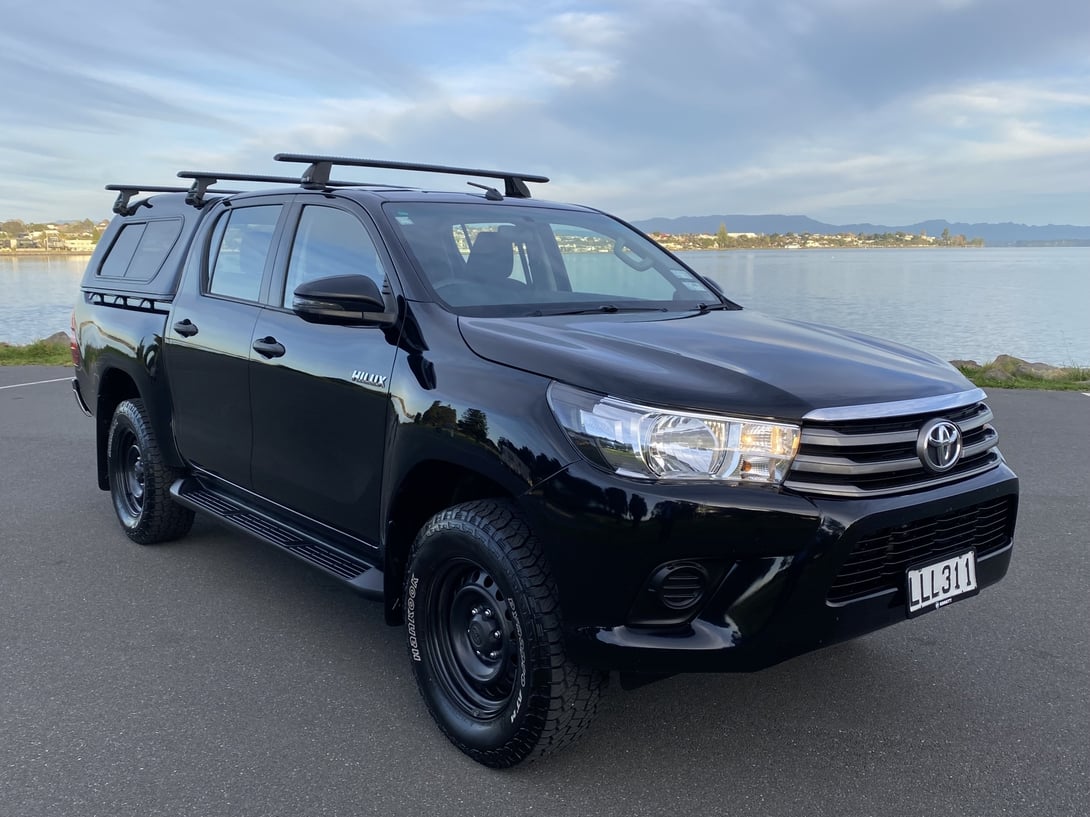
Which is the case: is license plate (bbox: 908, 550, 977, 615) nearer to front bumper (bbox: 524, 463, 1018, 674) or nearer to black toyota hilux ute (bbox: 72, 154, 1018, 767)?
black toyota hilux ute (bbox: 72, 154, 1018, 767)

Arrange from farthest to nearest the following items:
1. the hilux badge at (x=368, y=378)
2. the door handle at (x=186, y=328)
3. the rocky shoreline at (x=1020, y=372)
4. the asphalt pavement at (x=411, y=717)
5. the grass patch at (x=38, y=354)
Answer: the grass patch at (x=38, y=354), the rocky shoreline at (x=1020, y=372), the door handle at (x=186, y=328), the hilux badge at (x=368, y=378), the asphalt pavement at (x=411, y=717)

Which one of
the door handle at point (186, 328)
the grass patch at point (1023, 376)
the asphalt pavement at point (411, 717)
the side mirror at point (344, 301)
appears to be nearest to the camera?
the asphalt pavement at point (411, 717)

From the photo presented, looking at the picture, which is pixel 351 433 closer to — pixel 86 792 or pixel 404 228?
pixel 404 228

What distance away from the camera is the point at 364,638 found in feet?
13.1

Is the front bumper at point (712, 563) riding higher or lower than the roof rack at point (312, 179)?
lower

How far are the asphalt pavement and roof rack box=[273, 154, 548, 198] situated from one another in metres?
2.00

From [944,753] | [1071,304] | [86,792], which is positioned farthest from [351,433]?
[1071,304]

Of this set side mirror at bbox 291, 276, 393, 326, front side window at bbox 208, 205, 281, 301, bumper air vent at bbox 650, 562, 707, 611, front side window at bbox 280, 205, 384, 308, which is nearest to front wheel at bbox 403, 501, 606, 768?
bumper air vent at bbox 650, 562, 707, 611

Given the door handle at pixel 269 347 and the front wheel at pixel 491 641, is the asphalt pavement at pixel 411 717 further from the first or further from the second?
the door handle at pixel 269 347

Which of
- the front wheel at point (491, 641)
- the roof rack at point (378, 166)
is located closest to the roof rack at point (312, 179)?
the roof rack at point (378, 166)

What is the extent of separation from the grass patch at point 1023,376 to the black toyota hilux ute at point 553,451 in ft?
32.6

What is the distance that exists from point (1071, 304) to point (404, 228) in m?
43.1

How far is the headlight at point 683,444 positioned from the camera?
8.38 ft

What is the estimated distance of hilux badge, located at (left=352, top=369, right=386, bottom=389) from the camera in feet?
10.9
